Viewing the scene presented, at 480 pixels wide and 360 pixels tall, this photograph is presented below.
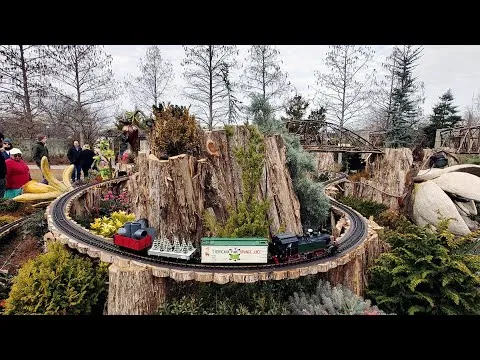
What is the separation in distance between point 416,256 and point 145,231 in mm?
5640

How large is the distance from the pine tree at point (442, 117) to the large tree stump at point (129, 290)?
21154 millimetres

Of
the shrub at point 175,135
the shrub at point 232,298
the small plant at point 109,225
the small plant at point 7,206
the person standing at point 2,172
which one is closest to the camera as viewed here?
the shrub at point 232,298

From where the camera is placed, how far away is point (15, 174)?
927cm

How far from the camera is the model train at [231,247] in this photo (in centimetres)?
512

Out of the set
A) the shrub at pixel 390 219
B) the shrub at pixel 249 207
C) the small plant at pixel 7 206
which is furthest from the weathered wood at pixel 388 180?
the small plant at pixel 7 206

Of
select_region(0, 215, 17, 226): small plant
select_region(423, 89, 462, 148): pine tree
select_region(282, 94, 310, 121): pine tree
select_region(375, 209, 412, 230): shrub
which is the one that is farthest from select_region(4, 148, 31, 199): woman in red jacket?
select_region(423, 89, 462, 148): pine tree

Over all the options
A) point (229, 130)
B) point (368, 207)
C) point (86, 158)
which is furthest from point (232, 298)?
point (86, 158)

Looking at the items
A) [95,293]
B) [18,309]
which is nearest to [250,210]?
[95,293]

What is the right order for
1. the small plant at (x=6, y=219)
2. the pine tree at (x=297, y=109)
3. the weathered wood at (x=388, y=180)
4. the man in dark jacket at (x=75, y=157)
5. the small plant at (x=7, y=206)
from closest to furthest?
the small plant at (x=6, y=219)
the small plant at (x=7, y=206)
the man in dark jacket at (x=75, y=157)
the weathered wood at (x=388, y=180)
the pine tree at (x=297, y=109)

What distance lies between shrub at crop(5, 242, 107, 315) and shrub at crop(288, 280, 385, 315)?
385 cm

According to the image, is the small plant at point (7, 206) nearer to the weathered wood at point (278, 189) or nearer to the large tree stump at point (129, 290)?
the large tree stump at point (129, 290)

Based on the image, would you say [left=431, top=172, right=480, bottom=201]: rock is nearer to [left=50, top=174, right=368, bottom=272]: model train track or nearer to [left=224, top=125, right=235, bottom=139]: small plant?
[left=50, top=174, right=368, bottom=272]: model train track

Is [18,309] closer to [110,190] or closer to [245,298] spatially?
[245,298]

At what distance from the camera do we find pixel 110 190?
35.4ft
